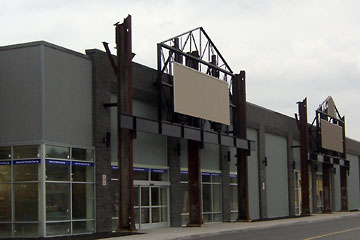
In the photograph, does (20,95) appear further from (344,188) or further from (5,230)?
(344,188)

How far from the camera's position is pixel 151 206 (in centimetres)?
3247

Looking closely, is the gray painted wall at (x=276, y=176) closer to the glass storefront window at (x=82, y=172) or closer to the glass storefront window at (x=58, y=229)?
the glass storefront window at (x=82, y=172)

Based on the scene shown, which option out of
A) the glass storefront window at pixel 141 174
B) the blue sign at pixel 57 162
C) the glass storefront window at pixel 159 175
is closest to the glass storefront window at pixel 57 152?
the blue sign at pixel 57 162

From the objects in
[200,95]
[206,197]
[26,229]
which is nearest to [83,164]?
[26,229]

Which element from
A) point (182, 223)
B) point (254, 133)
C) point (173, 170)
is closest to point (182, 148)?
point (173, 170)

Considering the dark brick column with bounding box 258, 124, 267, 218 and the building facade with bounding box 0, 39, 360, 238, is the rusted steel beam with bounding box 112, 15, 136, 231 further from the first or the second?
the dark brick column with bounding box 258, 124, 267, 218

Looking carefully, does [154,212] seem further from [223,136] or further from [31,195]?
[31,195]

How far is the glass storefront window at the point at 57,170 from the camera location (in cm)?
2564

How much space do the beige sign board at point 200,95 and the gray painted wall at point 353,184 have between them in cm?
3588

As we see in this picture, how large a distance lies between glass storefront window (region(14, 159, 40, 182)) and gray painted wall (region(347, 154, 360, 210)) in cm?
4832

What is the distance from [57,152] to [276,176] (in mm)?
25908

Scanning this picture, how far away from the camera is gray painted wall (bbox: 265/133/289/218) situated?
4719 cm

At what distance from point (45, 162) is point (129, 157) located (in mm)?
3938

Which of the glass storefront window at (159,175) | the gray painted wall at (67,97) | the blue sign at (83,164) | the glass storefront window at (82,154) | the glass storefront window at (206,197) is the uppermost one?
the gray painted wall at (67,97)
